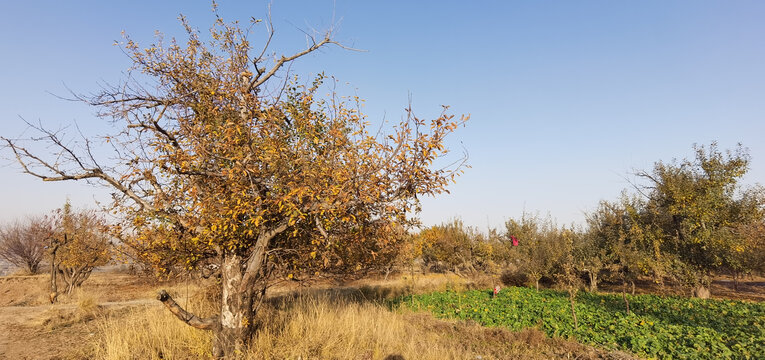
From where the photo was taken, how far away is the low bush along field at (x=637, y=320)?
284 inches

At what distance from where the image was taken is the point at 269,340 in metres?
6.43

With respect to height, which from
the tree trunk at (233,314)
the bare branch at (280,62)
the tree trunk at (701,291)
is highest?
the bare branch at (280,62)

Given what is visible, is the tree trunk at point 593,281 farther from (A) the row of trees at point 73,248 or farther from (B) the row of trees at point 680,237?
(A) the row of trees at point 73,248

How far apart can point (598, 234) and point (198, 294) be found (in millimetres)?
21200

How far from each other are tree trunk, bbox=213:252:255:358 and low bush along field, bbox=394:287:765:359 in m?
6.24

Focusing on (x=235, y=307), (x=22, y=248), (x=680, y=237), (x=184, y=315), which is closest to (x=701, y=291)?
(x=680, y=237)

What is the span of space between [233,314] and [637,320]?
31.8ft

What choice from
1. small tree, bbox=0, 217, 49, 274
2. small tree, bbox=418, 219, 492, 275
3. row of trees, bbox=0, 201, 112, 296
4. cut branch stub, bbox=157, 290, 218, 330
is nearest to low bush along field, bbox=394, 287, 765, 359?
cut branch stub, bbox=157, 290, 218, 330

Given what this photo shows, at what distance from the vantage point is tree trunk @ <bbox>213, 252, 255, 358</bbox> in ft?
19.8

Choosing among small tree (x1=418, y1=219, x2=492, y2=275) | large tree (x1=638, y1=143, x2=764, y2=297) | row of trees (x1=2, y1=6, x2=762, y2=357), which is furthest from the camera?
small tree (x1=418, y1=219, x2=492, y2=275)

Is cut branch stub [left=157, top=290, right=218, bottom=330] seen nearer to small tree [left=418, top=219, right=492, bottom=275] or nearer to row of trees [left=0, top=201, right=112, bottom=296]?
row of trees [left=0, top=201, right=112, bottom=296]

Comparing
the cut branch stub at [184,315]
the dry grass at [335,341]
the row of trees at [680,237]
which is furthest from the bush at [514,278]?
the cut branch stub at [184,315]

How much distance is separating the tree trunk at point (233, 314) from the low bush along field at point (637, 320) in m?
6.24

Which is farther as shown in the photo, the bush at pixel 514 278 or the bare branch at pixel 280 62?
the bush at pixel 514 278
